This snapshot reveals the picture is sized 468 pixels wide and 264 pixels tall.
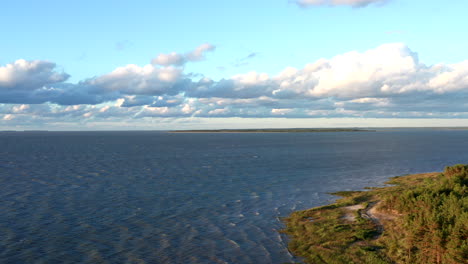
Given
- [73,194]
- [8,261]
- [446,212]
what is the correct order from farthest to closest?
[73,194]
[8,261]
[446,212]

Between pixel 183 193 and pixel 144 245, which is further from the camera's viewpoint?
pixel 183 193

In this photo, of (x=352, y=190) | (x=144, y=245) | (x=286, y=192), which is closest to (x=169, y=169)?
(x=286, y=192)

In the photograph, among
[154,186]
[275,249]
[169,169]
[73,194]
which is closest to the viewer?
[275,249]

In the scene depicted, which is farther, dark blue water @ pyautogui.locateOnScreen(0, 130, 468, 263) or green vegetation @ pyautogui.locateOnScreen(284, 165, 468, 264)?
dark blue water @ pyautogui.locateOnScreen(0, 130, 468, 263)

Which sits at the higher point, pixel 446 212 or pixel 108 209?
pixel 446 212

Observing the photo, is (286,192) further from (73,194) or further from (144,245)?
(73,194)

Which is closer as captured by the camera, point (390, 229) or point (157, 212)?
point (390, 229)

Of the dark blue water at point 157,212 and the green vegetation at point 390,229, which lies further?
the dark blue water at point 157,212

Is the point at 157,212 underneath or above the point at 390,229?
underneath
